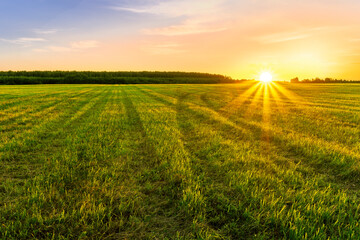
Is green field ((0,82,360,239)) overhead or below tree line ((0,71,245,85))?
below

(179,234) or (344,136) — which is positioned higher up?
(344,136)

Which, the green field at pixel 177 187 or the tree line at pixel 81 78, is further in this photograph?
the tree line at pixel 81 78

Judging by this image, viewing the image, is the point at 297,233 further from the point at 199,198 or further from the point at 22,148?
the point at 22,148

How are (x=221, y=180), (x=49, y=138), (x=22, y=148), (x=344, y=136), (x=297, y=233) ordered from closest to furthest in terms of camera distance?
1. (x=297, y=233)
2. (x=221, y=180)
3. (x=22, y=148)
4. (x=49, y=138)
5. (x=344, y=136)

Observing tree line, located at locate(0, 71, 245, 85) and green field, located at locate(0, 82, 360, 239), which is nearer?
green field, located at locate(0, 82, 360, 239)

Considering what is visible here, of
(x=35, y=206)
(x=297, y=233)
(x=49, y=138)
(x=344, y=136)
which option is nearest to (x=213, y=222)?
(x=297, y=233)

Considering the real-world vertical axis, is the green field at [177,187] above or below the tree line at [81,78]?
below

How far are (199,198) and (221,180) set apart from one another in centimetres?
105

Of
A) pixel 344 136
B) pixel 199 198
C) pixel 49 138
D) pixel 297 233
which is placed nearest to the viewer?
pixel 297 233

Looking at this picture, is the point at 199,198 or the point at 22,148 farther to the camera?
the point at 22,148

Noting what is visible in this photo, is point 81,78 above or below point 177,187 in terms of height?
above

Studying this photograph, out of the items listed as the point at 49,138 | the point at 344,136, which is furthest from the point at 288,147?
the point at 49,138

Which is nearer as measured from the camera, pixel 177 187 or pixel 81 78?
pixel 177 187

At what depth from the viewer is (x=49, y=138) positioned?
7.20m
